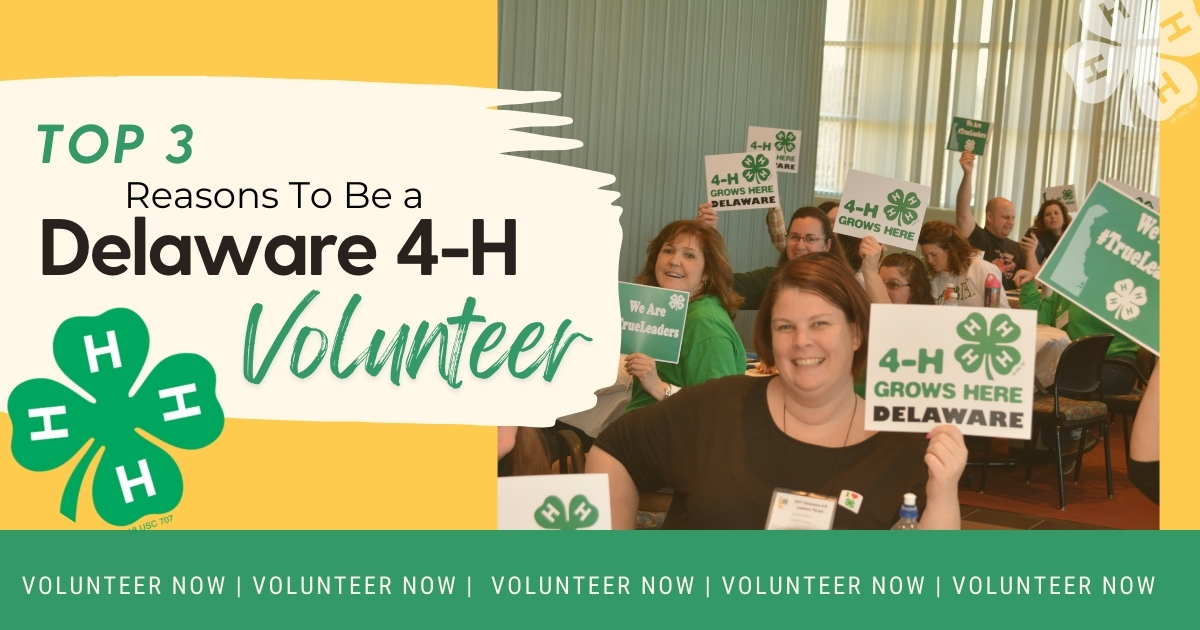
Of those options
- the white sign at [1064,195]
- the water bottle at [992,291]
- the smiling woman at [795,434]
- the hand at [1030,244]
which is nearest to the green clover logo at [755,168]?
the water bottle at [992,291]

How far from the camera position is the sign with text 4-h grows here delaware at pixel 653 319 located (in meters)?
3.08

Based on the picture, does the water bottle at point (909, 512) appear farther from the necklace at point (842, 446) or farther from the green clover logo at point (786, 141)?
the green clover logo at point (786, 141)

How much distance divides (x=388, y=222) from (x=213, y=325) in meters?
0.38

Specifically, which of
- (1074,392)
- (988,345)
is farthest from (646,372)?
(1074,392)

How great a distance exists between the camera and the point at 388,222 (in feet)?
6.89

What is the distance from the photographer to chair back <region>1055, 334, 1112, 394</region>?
5516mm

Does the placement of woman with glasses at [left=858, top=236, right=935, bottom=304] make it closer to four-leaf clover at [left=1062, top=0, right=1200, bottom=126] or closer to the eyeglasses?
the eyeglasses

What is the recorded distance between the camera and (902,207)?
4.51 meters

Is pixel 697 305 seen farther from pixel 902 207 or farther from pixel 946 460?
pixel 946 460

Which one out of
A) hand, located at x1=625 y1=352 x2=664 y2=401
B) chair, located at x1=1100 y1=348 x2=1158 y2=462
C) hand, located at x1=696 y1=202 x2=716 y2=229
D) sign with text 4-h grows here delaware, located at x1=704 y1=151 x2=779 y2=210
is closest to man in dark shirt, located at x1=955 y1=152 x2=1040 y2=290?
chair, located at x1=1100 y1=348 x2=1158 y2=462

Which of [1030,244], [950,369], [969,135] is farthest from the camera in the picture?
[969,135]

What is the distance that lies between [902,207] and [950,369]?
8.22 feet
